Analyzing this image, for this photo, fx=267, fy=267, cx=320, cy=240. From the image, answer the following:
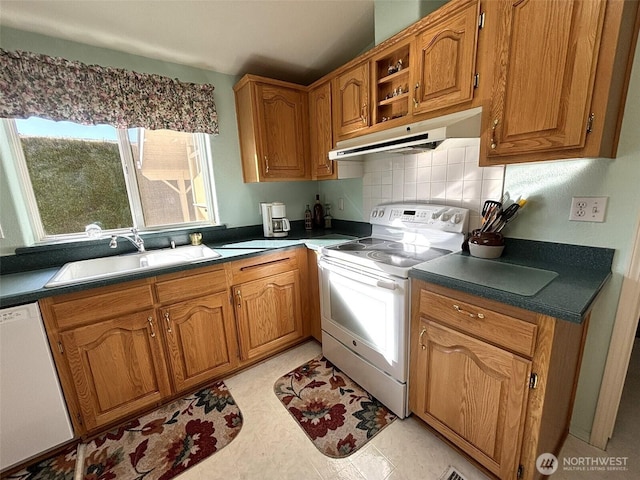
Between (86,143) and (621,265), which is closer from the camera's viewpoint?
(621,265)

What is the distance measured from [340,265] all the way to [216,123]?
1497mm

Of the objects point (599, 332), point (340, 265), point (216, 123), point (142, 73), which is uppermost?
point (142, 73)

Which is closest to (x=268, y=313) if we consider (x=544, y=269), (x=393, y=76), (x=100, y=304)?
(x=100, y=304)

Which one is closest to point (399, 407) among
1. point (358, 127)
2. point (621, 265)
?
point (621, 265)

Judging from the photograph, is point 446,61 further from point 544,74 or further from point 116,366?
point 116,366

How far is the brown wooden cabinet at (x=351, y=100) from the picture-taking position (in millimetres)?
1770

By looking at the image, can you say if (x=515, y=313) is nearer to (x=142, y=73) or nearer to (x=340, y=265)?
(x=340, y=265)

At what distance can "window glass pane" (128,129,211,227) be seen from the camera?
200cm

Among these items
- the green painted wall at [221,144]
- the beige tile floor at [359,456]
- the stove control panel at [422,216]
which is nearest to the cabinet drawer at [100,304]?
the green painted wall at [221,144]

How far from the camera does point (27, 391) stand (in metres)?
1.27

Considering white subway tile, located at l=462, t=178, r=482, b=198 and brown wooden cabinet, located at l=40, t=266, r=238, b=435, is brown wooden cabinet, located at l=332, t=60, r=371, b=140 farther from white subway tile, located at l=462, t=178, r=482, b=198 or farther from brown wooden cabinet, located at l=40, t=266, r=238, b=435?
brown wooden cabinet, located at l=40, t=266, r=238, b=435

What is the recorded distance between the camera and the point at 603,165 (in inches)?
45.3

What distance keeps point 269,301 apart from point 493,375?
1430 mm

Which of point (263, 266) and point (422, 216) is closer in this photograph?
point (422, 216)
